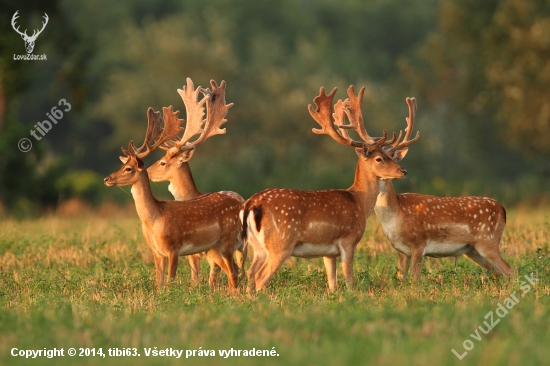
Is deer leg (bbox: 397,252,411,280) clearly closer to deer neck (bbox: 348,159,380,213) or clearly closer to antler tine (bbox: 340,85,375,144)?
deer neck (bbox: 348,159,380,213)

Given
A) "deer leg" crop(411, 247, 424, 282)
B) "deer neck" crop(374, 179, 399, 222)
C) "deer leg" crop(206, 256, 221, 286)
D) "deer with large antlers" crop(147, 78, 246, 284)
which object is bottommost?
"deer leg" crop(206, 256, 221, 286)

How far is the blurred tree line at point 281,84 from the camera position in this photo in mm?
22984

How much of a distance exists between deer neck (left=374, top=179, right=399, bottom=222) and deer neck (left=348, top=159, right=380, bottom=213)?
0.15 meters

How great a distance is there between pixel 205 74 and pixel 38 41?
19630mm

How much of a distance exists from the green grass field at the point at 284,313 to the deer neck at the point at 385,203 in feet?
2.27

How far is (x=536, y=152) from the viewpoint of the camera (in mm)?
28938

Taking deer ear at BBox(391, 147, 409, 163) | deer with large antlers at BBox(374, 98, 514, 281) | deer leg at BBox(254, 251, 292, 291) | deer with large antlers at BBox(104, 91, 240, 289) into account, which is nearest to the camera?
deer leg at BBox(254, 251, 292, 291)

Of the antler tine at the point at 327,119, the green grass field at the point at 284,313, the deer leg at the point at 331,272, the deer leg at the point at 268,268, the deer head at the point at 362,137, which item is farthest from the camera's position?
the antler tine at the point at 327,119

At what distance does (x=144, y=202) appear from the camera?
10297 millimetres

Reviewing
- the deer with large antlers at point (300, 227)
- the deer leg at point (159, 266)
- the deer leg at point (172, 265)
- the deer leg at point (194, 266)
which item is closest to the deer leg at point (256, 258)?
the deer with large antlers at point (300, 227)

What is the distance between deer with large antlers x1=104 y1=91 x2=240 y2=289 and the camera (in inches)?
401

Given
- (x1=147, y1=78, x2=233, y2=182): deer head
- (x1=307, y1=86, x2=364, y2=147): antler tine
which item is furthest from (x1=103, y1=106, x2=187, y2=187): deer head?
(x1=307, y1=86, x2=364, y2=147): antler tine

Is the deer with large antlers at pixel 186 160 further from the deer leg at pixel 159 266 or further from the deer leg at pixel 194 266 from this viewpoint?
the deer leg at pixel 159 266

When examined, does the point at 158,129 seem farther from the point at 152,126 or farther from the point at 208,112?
the point at 208,112
